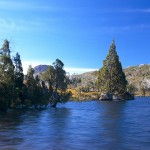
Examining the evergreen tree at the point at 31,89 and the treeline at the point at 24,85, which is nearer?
the treeline at the point at 24,85

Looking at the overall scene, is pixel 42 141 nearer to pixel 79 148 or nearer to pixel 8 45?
pixel 79 148

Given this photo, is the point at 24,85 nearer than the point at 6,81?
No

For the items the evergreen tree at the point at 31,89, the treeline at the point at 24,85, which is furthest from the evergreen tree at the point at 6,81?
the evergreen tree at the point at 31,89

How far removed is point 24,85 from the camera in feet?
362

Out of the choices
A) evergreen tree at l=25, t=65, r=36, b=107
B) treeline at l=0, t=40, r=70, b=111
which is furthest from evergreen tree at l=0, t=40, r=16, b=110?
evergreen tree at l=25, t=65, r=36, b=107

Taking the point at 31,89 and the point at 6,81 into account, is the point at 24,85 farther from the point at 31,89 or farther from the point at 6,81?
the point at 6,81

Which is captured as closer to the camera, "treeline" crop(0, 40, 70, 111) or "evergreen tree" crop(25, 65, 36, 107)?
"treeline" crop(0, 40, 70, 111)

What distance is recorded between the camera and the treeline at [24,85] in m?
92.6

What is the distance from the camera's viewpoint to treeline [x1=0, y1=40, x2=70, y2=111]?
92619 millimetres

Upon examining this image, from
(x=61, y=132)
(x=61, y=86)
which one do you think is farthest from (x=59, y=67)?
(x=61, y=132)

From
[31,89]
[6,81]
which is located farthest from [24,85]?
[6,81]

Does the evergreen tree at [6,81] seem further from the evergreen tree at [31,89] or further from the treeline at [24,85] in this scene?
the evergreen tree at [31,89]

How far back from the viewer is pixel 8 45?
106500 millimetres

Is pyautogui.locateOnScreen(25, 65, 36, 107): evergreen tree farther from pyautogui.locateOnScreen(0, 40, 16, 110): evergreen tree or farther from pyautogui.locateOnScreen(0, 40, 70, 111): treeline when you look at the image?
pyautogui.locateOnScreen(0, 40, 16, 110): evergreen tree
